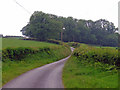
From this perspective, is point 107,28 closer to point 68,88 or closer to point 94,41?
point 94,41

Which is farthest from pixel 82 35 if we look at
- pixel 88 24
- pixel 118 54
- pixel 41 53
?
pixel 118 54

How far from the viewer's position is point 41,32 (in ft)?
251

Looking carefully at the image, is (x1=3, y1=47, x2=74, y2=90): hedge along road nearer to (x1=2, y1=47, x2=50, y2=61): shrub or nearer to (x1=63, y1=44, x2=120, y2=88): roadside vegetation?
(x1=63, y1=44, x2=120, y2=88): roadside vegetation

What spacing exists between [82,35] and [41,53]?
3333 inches

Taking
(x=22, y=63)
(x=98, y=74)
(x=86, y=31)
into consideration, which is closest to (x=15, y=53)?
(x=22, y=63)

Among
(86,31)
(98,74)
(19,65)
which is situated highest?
(86,31)

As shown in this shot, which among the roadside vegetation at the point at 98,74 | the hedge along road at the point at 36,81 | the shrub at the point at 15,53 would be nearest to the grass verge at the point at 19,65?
the shrub at the point at 15,53

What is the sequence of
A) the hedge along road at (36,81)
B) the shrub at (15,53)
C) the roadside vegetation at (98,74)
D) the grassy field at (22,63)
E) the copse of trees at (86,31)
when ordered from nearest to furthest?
the hedge along road at (36,81), the roadside vegetation at (98,74), the grassy field at (22,63), the shrub at (15,53), the copse of trees at (86,31)

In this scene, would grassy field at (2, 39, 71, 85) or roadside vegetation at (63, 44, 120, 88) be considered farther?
grassy field at (2, 39, 71, 85)

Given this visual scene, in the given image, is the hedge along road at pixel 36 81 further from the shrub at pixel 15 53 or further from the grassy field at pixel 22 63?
the shrub at pixel 15 53

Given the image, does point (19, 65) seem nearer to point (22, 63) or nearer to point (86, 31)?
point (22, 63)

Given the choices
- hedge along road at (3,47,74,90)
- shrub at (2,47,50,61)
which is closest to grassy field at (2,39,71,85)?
shrub at (2,47,50,61)

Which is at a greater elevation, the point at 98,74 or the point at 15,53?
the point at 15,53

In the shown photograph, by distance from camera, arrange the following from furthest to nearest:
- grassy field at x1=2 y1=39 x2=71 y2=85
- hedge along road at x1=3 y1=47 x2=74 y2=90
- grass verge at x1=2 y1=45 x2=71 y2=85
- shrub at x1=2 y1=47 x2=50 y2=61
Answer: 1. shrub at x1=2 y1=47 x2=50 y2=61
2. grassy field at x1=2 y1=39 x2=71 y2=85
3. grass verge at x1=2 y1=45 x2=71 y2=85
4. hedge along road at x1=3 y1=47 x2=74 y2=90
